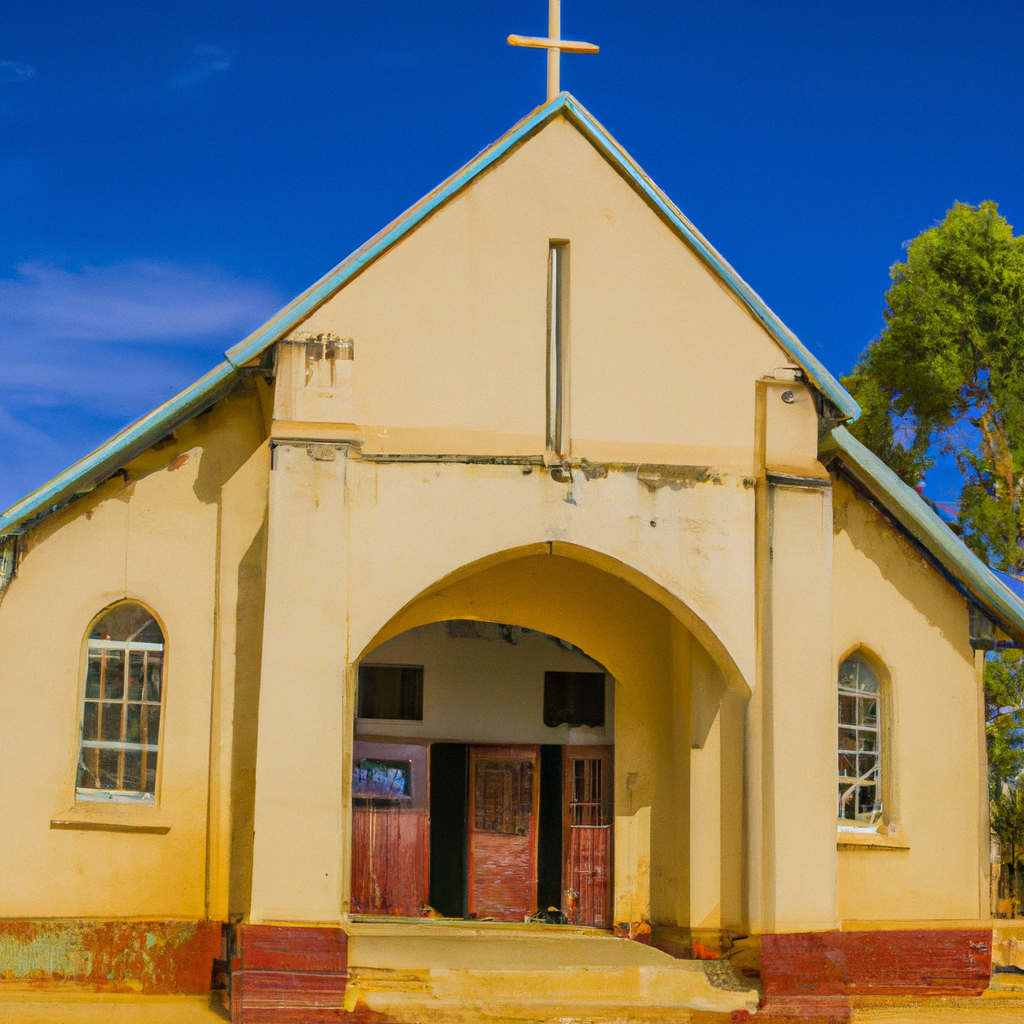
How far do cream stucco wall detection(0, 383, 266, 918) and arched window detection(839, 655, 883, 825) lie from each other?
5.40 metres

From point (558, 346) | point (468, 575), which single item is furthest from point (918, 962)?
point (558, 346)

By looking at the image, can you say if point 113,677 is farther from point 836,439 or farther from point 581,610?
point 836,439

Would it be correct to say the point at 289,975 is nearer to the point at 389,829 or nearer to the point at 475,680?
the point at 389,829

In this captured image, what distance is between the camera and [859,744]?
40.4 feet

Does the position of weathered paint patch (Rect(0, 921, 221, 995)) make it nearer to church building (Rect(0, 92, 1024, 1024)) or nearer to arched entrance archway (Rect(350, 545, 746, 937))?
church building (Rect(0, 92, 1024, 1024))

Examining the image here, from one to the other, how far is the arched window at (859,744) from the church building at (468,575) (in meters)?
0.03

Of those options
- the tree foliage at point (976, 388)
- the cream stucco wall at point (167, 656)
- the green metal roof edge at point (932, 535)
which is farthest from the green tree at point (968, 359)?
the cream stucco wall at point (167, 656)

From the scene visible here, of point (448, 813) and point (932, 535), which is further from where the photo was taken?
point (448, 813)

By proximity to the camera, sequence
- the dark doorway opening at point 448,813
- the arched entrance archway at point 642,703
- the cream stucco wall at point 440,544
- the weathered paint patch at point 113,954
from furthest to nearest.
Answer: the dark doorway opening at point 448,813 → the arched entrance archway at point 642,703 → the weathered paint patch at point 113,954 → the cream stucco wall at point 440,544

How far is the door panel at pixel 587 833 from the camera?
14.1 meters

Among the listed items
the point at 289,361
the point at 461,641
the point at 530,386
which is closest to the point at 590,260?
the point at 530,386

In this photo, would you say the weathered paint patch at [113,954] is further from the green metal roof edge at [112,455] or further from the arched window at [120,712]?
the green metal roof edge at [112,455]

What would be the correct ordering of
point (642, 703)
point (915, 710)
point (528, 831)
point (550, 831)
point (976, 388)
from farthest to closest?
point (976, 388), point (528, 831), point (550, 831), point (642, 703), point (915, 710)

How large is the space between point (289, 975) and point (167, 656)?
286 cm
